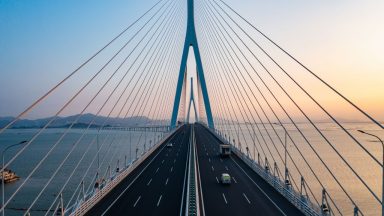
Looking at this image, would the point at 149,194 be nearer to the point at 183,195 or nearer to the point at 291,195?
the point at 183,195

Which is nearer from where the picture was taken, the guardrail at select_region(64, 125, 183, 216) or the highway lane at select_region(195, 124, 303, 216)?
the guardrail at select_region(64, 125, 183, 216)

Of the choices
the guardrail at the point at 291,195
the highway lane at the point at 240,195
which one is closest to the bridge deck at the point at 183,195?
the highway lane at the point at 240,195

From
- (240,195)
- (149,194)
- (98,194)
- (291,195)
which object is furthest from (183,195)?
(291,195)

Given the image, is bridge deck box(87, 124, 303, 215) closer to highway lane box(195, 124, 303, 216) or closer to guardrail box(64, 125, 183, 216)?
highway lane box(195, 124, 303, 216)

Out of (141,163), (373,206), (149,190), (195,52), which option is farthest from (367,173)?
(149,190)

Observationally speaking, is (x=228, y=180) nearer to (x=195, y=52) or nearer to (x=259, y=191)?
(x=259, y=191)

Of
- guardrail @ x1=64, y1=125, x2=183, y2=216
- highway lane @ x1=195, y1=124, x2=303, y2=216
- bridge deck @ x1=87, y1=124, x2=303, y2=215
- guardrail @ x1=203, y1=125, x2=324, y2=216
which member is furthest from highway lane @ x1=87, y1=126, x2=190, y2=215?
guardrail @ x1=203, y1=125, x2=324, y2=216
